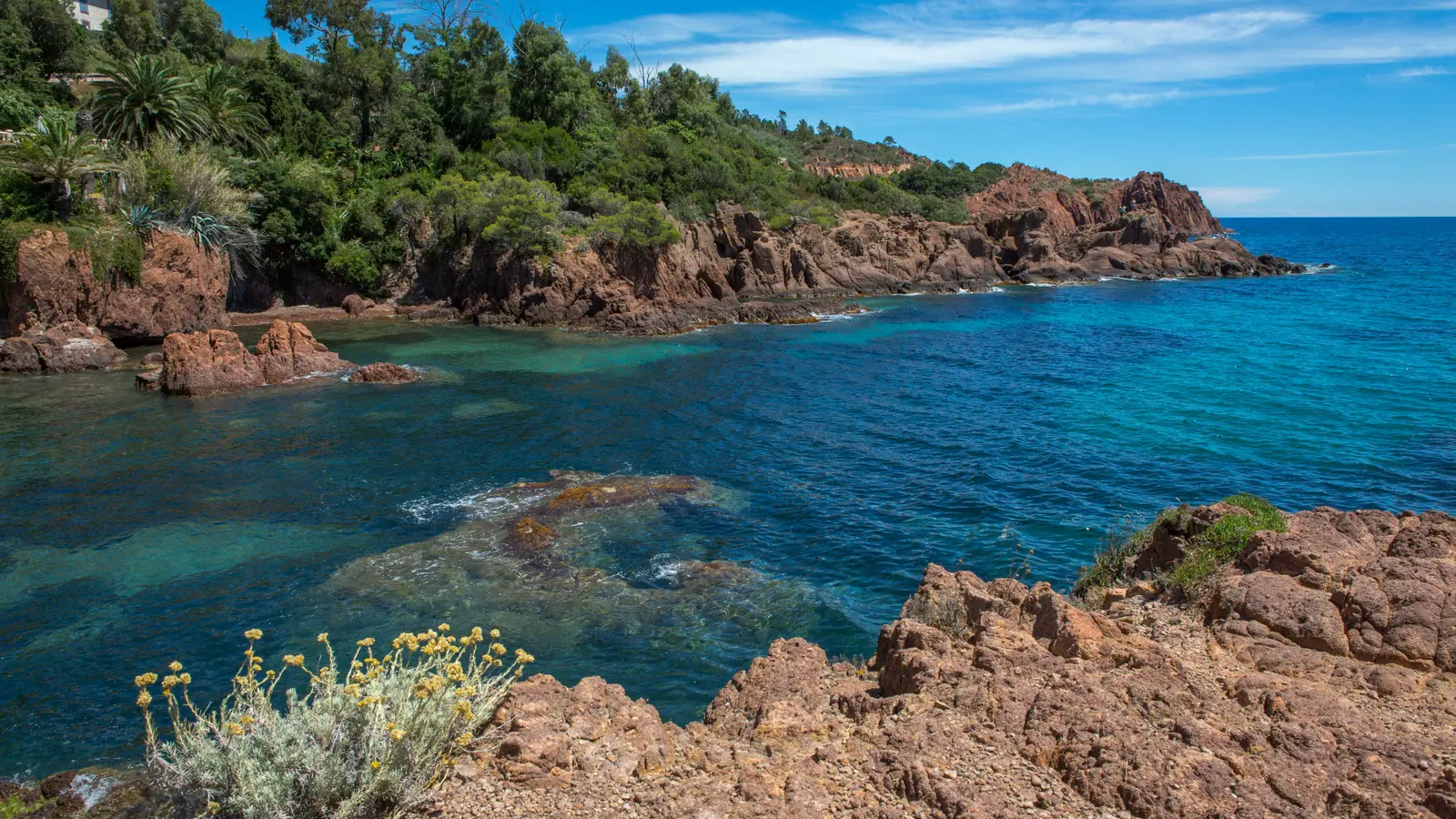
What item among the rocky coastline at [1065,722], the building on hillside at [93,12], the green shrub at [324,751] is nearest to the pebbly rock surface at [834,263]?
the rocky coastline at [1065,722]

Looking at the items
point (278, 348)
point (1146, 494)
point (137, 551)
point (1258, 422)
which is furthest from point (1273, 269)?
point (137, 551)

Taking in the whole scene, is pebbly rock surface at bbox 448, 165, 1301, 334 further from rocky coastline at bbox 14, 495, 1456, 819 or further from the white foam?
rocky coastline at bbox 14, 495, 1456, 819

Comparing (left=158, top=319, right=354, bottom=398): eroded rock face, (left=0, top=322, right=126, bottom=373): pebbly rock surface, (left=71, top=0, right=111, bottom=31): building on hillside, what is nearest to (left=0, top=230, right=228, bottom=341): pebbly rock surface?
(left=0, top=322, right=126, bottom=373): pebbly rock surface

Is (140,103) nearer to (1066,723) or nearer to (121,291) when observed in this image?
(121,291)

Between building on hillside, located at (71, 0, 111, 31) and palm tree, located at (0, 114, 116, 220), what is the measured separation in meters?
58.6

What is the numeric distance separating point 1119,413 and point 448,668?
84.0 ft

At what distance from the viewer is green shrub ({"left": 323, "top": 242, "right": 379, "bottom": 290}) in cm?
4734

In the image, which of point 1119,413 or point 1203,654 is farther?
point 1119,413

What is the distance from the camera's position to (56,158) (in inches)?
1308

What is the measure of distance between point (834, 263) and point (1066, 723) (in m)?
57.7

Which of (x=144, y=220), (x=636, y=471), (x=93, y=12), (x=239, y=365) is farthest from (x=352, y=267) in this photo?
(x=93, y=12)

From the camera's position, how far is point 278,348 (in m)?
31.1

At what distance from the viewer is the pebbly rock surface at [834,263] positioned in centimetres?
4594

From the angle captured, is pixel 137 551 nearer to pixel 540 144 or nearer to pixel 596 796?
pixel 596 796
